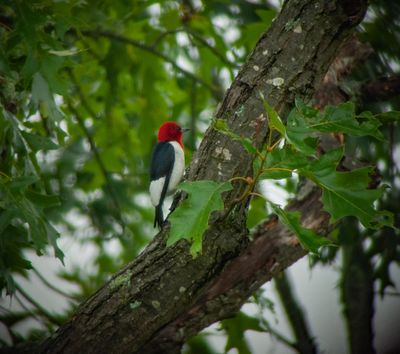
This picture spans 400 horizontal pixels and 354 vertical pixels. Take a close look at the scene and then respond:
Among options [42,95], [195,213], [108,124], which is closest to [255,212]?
[108,124]

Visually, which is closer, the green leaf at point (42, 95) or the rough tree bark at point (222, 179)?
the rough tree bark at point (222, 179)

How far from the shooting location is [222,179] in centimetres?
247

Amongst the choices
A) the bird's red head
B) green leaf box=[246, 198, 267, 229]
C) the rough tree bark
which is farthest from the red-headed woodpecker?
the rough tree bark

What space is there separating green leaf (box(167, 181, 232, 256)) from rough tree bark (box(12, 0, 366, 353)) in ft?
1.13

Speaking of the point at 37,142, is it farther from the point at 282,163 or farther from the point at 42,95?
the point at 282,163

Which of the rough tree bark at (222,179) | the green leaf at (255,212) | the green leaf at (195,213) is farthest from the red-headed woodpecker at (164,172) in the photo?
the green leaf at (195,213)

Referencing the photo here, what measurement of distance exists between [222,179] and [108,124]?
2.40 meters

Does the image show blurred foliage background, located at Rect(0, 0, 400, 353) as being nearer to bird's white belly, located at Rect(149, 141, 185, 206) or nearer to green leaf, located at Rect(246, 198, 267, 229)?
green leaf, located at Rect(246, 198, 267, 229)

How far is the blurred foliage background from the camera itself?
9.23ft

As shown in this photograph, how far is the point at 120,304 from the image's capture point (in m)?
2.57

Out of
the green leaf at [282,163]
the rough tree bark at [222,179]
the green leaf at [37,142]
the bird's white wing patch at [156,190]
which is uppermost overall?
the bird's white wing patch at [156,190]

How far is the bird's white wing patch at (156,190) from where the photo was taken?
12.7 ft

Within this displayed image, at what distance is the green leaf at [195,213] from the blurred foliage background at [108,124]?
818 mm

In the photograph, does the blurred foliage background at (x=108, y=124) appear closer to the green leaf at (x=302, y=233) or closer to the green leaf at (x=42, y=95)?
the green leaf at (x=42, y=95)
